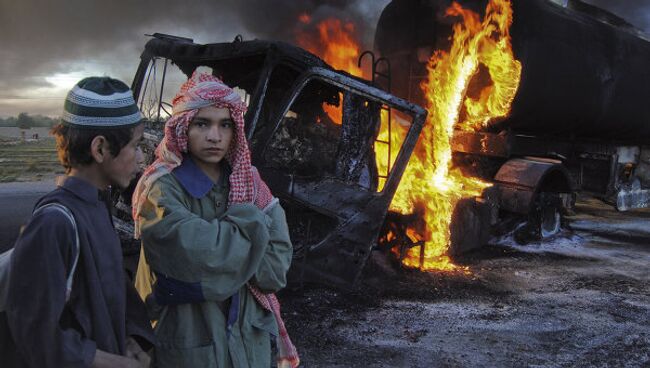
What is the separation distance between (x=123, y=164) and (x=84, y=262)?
1.11ft

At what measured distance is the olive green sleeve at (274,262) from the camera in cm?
169

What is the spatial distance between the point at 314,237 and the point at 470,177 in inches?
153

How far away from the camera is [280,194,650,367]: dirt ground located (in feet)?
11.9

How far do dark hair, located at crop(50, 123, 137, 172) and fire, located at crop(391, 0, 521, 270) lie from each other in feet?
14.6

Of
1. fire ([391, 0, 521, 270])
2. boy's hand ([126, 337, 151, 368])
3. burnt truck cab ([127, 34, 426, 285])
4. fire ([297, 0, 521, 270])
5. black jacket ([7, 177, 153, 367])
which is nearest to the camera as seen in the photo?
black jacket ([7, 177, 153, 367])

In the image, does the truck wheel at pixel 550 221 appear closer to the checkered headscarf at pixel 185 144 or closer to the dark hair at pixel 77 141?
the checkered headscarf at pixel 185 144

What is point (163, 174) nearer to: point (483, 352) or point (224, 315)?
point (224, 315)

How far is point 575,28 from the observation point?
729cm

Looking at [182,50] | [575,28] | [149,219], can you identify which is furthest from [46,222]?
[575,28]

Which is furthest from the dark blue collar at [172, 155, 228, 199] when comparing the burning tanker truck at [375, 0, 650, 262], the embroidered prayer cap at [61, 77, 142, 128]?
the burning tanker truck at [375, 0, 650, 262]

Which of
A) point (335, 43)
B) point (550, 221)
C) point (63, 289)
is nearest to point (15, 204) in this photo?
point (335, 43)

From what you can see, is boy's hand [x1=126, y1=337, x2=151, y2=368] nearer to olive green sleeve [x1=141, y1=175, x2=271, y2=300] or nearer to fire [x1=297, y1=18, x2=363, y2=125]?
olive green sleeve [x1=141, y1=175, x2=271, y2=300]

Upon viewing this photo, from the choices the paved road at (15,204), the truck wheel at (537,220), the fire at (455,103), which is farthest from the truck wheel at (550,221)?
the paved road at (15,204)

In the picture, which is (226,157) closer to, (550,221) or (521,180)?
(521,180)
